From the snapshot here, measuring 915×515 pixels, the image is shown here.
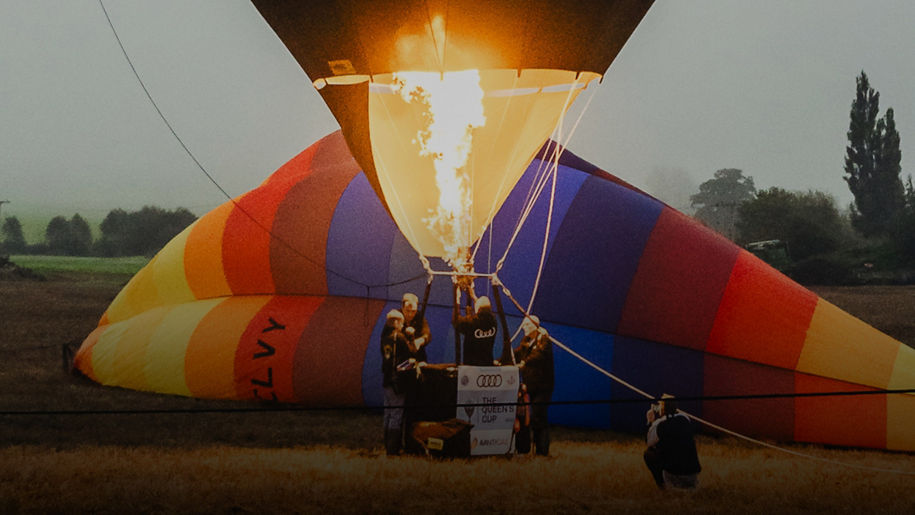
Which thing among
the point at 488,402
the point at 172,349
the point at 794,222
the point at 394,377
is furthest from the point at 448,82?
the point at 794,222

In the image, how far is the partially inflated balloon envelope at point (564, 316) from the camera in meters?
6.68

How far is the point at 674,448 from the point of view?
14.7 ft

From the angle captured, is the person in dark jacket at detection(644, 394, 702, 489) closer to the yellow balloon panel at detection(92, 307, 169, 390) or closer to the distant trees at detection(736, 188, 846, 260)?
the yellow balloon panel at detection(92, 307, 169, 390)

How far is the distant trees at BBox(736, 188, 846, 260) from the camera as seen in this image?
20812mm

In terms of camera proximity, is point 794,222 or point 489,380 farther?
point 794,222

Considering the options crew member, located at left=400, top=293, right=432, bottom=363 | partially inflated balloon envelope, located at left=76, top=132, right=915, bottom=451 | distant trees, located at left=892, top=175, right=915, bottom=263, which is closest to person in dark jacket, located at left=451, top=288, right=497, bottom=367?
crew member, located at left=400, top=293, right=432, bottom=363

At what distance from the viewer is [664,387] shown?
692cm

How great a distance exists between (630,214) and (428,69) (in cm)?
286

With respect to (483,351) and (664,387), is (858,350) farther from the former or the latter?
(483,351)

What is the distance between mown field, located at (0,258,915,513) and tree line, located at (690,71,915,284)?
368 centimetres

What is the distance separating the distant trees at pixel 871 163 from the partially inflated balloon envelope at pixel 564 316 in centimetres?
2968

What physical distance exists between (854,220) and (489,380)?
33.9 meters

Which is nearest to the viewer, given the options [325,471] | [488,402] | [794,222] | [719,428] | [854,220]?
[325,471]

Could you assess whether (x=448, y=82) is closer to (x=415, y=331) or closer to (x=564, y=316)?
(x=415, y=331)
